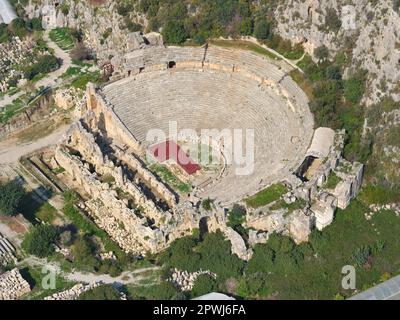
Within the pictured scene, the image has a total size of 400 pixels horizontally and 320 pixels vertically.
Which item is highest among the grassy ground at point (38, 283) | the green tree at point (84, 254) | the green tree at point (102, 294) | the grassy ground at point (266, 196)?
the grassy ground at point (266, 196)

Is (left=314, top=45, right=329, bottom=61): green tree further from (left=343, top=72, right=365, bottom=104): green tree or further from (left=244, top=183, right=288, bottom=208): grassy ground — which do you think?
(left=244, top=183, right=288, bottom=208): grassy ground

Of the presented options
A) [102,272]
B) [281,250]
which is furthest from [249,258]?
[102,272]

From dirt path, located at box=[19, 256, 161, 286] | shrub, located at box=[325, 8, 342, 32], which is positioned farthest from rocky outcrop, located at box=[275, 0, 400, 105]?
dirt path, located at box=[19, 256, 161, 286]

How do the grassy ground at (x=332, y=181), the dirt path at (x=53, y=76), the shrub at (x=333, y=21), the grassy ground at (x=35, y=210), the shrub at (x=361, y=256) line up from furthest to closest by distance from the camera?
the dirt path at (x=53, y=76), the shrub at (x=333, y=21), the grassy ground at (x=35, y=210), the grassy ground at (x=332, y=181), the shrub at (x=361, y=256)

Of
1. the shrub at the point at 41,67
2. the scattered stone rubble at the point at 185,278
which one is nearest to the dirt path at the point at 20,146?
the shrub at the point at 41,67

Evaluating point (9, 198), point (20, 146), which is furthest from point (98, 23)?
point (9, 198)

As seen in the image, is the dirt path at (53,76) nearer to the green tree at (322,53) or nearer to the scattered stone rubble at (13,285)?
the scattered stone rubble at (13,285)

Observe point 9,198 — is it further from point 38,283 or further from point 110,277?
point 110,277
